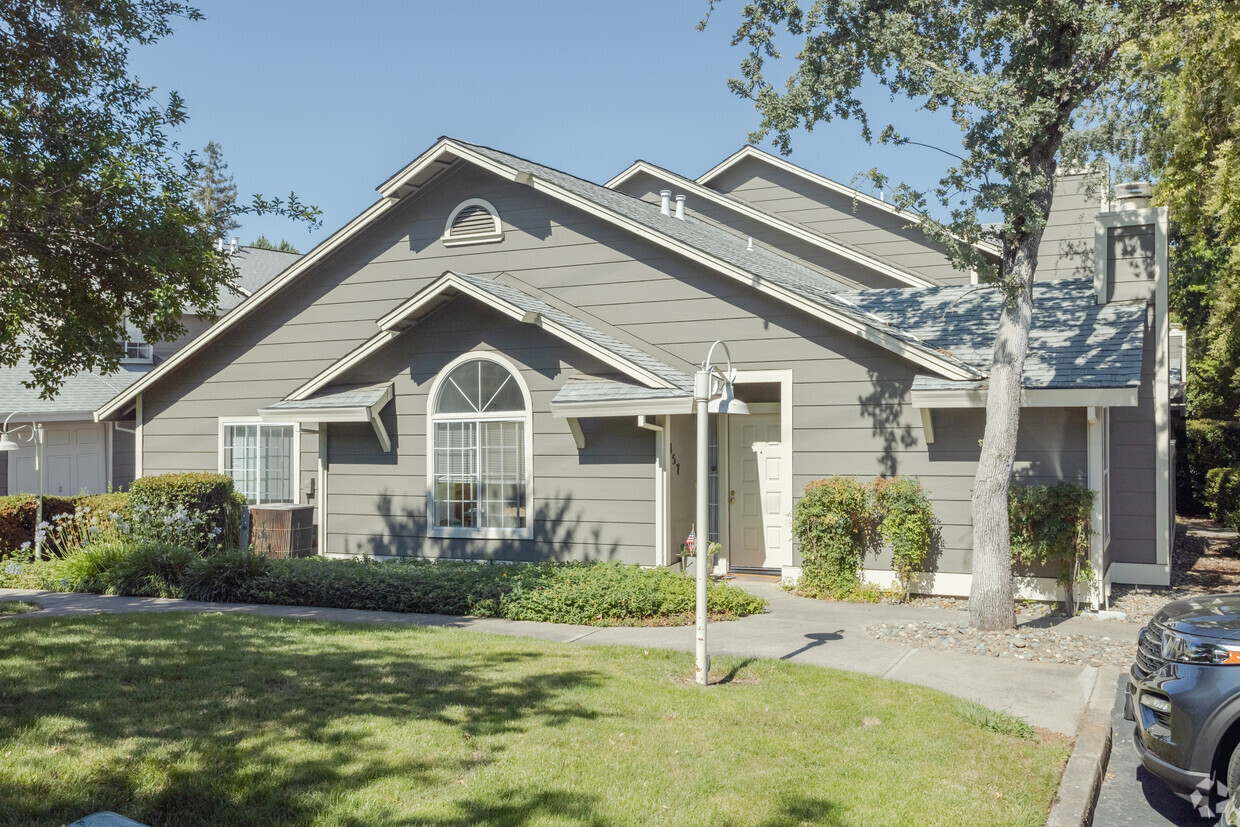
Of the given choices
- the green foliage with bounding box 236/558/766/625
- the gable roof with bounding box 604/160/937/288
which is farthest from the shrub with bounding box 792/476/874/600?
the gable roof with bounding box 604/160/937/288

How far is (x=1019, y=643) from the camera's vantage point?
357 inches

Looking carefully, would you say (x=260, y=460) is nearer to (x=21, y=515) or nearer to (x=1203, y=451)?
(x=21, y=515)

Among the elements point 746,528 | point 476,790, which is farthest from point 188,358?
point 476,790

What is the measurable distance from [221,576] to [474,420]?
13.0 ft

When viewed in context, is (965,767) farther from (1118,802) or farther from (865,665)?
(865,665)

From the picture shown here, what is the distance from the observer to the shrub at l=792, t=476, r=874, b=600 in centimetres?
1172

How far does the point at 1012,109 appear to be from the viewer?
9.08 meters

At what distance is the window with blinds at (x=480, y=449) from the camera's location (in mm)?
13234

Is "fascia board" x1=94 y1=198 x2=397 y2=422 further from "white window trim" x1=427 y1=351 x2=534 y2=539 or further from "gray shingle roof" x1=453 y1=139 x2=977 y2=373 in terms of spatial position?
"white window trim" x1=427 y1=351 x2=534 y2=539

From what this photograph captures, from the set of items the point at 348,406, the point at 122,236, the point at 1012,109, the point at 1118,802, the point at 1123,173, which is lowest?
the point at 1118,802

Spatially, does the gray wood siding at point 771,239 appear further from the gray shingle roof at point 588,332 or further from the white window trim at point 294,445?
the white window trim at point 294,445

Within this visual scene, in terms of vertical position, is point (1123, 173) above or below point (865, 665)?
above

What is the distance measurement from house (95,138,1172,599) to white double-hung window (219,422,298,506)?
4 centimetres

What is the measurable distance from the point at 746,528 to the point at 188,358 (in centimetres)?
983
